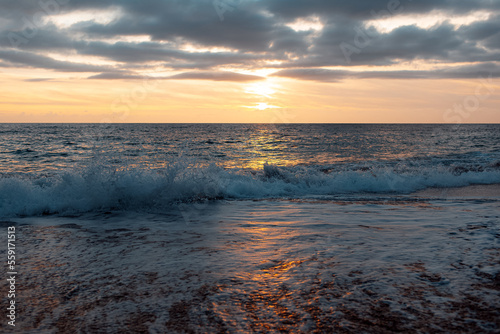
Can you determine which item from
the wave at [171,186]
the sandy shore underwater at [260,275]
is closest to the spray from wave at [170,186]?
the wave at [171,186]

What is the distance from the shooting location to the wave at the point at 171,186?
8.96 m

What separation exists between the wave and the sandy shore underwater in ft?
4.50

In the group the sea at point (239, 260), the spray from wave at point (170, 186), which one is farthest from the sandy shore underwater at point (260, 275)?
the spray from wave at point (170, 186)

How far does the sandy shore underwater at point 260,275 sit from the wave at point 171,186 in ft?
Result: 4.50

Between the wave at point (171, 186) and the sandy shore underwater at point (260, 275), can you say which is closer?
the sandy shore underwater at point (260, 275)

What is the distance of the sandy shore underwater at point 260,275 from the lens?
10.4 ft

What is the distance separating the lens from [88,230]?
22.1 feet

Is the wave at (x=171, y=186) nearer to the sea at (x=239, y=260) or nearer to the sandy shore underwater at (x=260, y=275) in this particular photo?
the sea at (x=239, y=260)

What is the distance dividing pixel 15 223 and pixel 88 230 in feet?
6.31

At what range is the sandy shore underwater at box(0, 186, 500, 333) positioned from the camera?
3.16 metres

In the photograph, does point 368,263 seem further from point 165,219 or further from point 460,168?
point 460,168

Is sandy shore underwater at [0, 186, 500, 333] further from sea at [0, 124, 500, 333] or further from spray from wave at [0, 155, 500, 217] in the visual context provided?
spray from wave at [0, 155, 500, 217]

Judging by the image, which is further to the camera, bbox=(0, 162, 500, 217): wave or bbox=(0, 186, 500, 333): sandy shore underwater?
bbox=(0, 162, 500, 217): wave

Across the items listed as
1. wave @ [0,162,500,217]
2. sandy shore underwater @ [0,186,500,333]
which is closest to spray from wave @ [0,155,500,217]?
wave @ [0,162,500,217]
